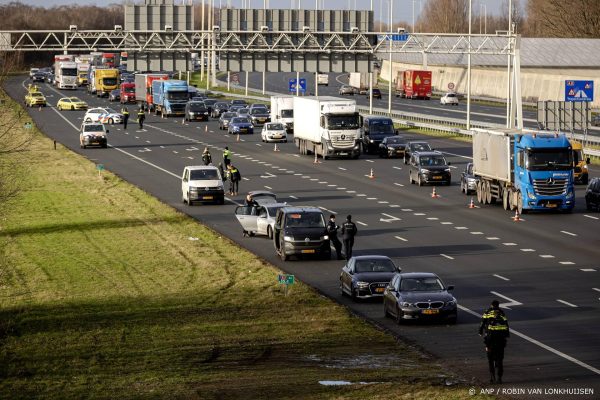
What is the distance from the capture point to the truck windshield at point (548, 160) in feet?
180

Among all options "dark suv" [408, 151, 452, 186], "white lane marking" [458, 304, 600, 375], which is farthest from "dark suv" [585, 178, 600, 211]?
"white lane marking" [458, 304, 600, 375]

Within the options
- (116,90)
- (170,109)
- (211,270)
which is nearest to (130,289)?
(211,270)

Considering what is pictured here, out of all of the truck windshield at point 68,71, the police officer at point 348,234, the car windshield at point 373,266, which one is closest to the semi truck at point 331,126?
the police officer at point 348,234

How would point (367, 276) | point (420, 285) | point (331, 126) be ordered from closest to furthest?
point (420, 285), point (367, 276), point (331, 126)

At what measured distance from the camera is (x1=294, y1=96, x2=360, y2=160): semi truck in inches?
3204

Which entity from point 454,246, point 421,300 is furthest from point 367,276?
point 454,246

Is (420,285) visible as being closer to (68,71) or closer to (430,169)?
(430,169)

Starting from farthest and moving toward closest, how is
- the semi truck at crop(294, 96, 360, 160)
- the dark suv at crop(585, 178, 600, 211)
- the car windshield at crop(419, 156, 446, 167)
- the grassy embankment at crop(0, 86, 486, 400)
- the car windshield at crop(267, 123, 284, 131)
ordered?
the car windshield at crop(267, 123, 284, 131) → the semi truck at crop(294, 96, 360, 160) → the car windshield at crop(419, 156, 446, 167) → the dark suv at crop(585, 178, 600, 211) → the grassy embankment at crop(0, 86, 486, 400)

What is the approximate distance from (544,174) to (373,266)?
1981 centimetres

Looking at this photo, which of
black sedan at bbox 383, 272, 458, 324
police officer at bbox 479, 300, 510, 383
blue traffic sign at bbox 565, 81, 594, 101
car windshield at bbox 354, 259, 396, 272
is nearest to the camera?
police officer at bbox 479, 300, 510, 383

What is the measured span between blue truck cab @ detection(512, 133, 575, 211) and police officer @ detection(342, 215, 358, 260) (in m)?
14.0

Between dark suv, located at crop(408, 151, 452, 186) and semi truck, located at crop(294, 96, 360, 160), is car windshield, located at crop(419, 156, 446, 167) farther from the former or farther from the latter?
semi truck, located at crop(294, 96, 360, 160)

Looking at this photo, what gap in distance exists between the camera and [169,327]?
33.8 m

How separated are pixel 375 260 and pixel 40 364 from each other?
10869mm
